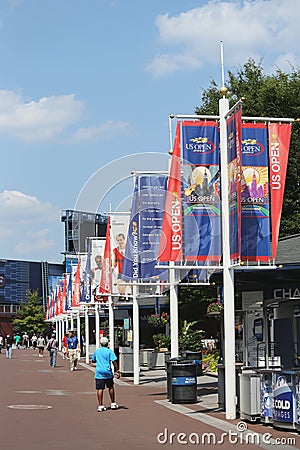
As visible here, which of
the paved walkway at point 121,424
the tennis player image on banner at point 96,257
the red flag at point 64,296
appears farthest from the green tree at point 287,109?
the red flag at point 64,296

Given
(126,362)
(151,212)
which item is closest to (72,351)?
(126,362)

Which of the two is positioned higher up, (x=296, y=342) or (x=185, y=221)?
(x=185, y=221)

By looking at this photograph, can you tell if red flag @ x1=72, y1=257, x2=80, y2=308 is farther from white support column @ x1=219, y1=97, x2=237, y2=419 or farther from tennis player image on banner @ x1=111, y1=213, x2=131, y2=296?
white support column @ x1=219, y1=97, x2=237, y2=419

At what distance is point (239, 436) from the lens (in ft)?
44.3

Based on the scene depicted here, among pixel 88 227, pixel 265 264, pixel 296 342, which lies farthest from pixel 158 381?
pixel 88 227

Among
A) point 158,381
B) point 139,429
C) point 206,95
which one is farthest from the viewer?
point 206,95

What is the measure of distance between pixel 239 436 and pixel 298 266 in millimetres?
5121

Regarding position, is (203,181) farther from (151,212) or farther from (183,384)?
(151,212)

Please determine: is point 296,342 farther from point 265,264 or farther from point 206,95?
point 206,95

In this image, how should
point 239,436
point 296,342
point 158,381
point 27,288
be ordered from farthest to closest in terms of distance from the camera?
point 27,288, point 158,381, point 296,342, point 239,436

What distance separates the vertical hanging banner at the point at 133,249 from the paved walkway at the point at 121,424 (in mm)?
3740

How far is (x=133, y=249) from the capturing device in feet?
83.3

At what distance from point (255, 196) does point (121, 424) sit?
5.32 m

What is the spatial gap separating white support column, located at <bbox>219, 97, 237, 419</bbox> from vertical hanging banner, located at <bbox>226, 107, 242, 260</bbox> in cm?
19
